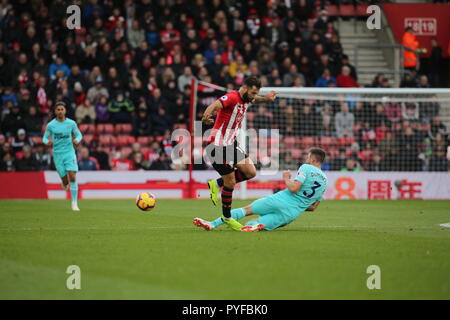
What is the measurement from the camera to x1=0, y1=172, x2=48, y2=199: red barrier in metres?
21.6

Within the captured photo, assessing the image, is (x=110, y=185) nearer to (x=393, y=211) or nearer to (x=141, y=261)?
(x=393, y=211)

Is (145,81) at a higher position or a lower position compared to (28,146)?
higher

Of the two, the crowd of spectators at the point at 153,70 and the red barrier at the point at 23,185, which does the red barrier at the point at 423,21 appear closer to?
Answer: the crowd of spectators at the point at 153,70

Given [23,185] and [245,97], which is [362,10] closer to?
[23,185]

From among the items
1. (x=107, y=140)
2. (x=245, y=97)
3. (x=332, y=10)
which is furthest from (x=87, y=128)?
(x=245, y=97)

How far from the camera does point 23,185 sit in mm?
21797

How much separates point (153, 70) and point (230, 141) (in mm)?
13333

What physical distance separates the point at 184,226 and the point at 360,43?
63.7 ft

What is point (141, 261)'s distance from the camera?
25.6 feet

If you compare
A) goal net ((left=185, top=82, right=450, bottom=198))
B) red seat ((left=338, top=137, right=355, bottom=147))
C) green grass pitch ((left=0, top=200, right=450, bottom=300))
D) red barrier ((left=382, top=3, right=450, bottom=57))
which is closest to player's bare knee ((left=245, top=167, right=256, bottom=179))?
green grass pitch ((left=0, top=200, right=450, bottom=300))

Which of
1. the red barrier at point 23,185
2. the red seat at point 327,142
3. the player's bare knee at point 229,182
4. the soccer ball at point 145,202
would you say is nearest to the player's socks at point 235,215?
the player's bare knee at point 229,182

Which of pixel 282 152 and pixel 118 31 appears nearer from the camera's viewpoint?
pixel 282 152

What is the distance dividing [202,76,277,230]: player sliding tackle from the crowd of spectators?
11080mm
